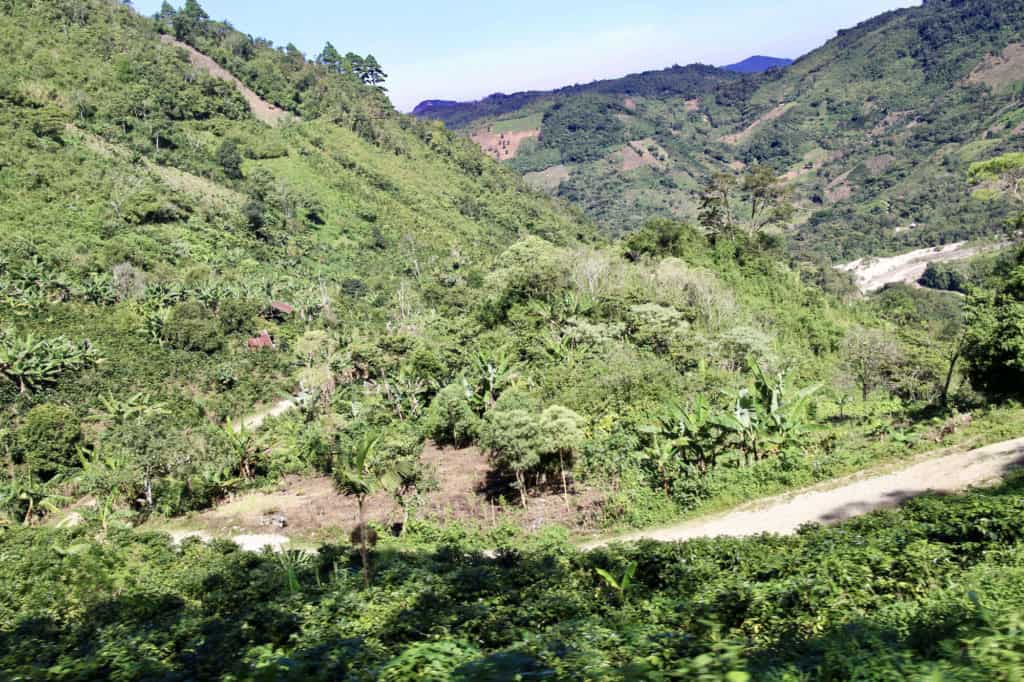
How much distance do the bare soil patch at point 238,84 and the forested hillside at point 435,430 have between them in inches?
650

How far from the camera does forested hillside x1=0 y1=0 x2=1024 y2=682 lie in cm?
563

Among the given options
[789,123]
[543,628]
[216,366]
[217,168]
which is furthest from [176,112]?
[789,123]

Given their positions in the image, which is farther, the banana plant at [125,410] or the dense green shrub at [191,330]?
the dense green shrub at [191,330]

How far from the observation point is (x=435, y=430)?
72.1 ft

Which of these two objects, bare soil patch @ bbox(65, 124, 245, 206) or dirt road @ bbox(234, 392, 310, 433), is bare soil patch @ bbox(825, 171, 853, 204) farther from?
dirt road @ bbox(234, 392, 310, 433)

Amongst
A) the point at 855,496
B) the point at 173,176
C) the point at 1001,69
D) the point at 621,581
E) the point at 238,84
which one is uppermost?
the point at 1001,69

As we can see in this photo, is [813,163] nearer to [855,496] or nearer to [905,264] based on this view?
[905,264]

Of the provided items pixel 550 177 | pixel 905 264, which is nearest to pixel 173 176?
pixel 905 264

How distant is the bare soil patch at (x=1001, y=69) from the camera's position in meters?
158

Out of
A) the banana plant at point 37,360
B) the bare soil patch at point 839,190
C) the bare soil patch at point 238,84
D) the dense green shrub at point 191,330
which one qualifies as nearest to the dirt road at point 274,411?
the dense green shrub at point 191,330

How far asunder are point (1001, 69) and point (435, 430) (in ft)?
691

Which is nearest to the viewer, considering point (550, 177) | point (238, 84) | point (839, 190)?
point (238, 84)

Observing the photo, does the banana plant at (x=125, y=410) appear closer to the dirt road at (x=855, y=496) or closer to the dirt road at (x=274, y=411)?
the dirt road at (x=274, y=411)

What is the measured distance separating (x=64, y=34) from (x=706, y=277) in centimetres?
7276
